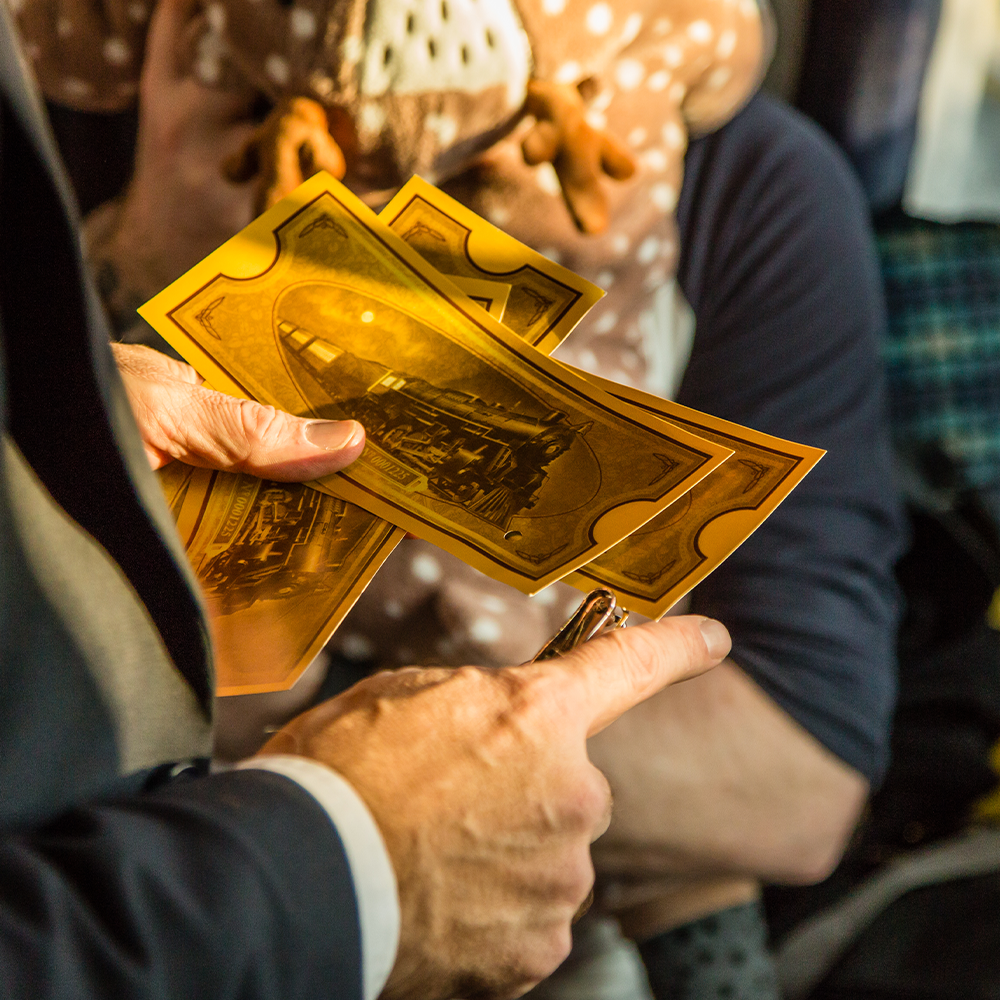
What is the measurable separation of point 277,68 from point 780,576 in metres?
0.56

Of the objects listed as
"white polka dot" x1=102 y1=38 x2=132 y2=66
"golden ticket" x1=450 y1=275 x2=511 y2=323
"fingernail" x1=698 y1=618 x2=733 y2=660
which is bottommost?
"fingernail" x1=698 y1=618 x2=733 y2=660

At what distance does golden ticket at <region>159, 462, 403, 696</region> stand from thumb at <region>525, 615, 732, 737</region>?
127 millimetres

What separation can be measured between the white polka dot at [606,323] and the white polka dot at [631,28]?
0.73 ft

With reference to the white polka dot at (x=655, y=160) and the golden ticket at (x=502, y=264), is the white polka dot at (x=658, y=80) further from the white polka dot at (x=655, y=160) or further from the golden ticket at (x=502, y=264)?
the golden ticket at (x=502, y=264)

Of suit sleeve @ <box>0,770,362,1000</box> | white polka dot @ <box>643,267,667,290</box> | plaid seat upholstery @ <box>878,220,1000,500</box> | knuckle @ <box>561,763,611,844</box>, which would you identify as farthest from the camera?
plaid seat upholstery @ <box>878,220,1000,500</box>

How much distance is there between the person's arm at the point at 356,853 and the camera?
0.94 feet

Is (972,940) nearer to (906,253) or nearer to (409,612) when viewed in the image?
(409,612)

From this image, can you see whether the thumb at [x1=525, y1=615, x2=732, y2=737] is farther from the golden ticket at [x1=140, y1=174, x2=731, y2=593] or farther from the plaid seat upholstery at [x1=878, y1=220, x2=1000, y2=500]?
the plaid seat upholstery at [x1=878, y1=220, x2=1000, y2=500]

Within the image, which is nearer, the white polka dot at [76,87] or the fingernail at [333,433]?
the fingernail at [333,433]

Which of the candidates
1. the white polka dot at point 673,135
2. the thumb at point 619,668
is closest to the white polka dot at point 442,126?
the white polka dot at point 673,135

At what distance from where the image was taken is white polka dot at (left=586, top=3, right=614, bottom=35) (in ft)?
2.08

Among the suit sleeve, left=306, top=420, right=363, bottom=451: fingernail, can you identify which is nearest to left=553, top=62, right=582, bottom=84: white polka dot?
left=306, top=420, right=363, bottom=451: fingernail

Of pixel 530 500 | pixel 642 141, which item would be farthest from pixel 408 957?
pixel 642 141

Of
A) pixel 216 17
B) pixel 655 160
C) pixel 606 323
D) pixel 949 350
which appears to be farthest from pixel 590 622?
pixel 949 350
